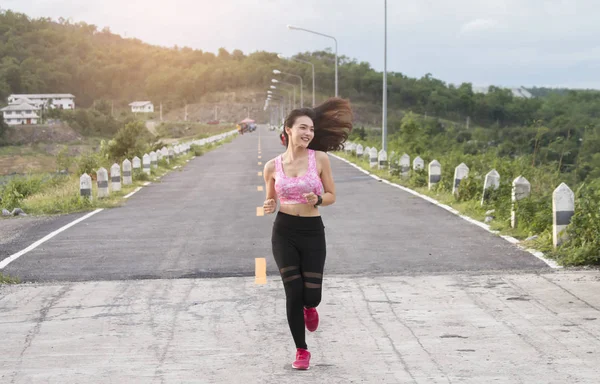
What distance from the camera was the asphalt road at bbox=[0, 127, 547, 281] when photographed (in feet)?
34.9

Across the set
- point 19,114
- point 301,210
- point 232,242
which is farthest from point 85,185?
point 19,114

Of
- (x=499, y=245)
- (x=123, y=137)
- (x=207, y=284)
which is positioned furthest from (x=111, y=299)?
(x=123, y=137)

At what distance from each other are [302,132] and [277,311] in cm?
222

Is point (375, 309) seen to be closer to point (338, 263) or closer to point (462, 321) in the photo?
point (462, 321)

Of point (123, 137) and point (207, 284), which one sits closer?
point (207, 284)

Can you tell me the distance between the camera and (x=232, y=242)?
13.1m

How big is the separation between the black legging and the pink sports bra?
14 cm

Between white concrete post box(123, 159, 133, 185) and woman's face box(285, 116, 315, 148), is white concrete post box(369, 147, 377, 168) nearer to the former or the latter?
white concrete post box(123, 159, 133, 185)

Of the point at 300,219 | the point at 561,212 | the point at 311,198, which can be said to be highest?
the point at 311,198

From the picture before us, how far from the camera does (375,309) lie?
8.17 meters

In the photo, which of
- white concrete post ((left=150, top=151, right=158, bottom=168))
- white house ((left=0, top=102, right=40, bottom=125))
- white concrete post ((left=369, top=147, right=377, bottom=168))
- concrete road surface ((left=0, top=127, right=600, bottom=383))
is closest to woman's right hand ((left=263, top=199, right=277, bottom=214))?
concrete road surface ((left=0, top=127, right=600, bottom=383))

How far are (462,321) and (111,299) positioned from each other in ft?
11.5

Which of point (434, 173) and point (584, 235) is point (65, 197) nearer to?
point (434, 173)

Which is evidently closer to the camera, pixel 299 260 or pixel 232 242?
pixel 299 260
